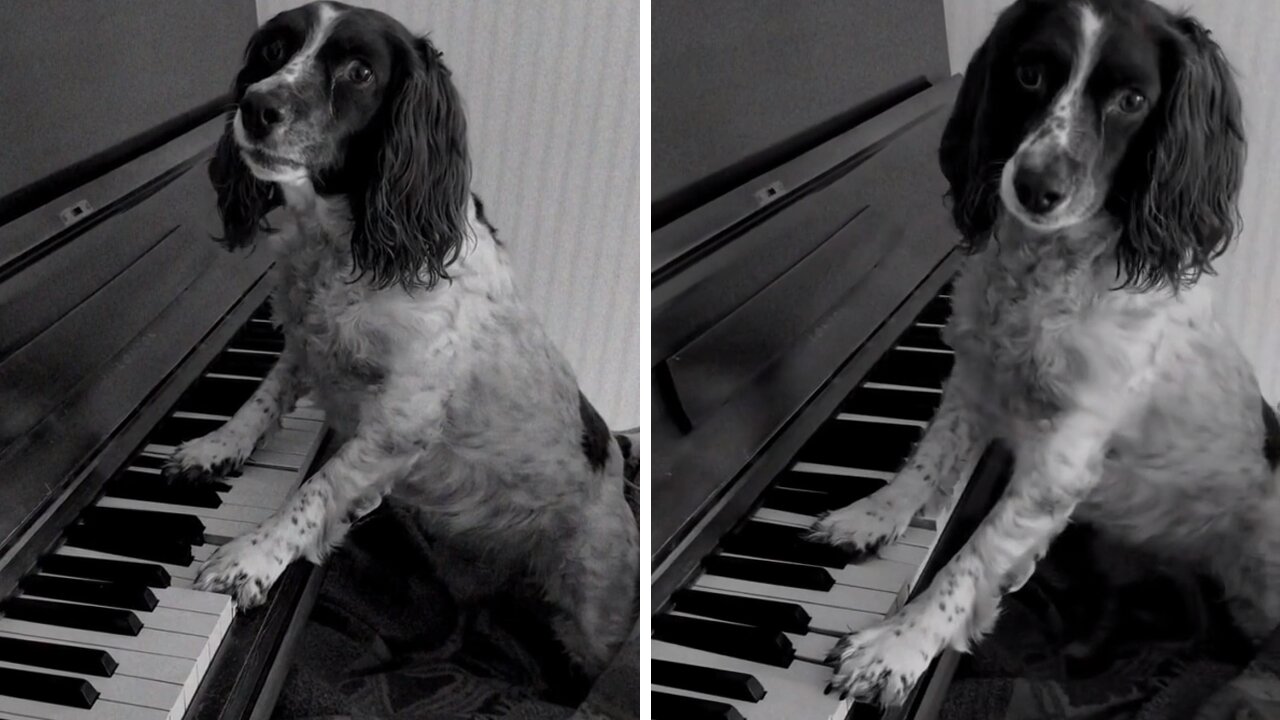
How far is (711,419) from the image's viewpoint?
1.74 metres

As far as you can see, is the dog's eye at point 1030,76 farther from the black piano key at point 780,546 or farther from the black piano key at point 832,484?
the black piano key at point 780,546

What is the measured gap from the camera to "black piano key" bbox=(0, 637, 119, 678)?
5.04 ft

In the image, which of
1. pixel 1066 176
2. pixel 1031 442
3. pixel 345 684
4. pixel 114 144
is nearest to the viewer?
pixel 1066 176

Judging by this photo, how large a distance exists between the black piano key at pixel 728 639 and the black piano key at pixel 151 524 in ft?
2.20

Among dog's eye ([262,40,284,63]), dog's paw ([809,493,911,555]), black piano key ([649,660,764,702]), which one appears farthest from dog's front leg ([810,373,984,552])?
dog's eye ([262,40,284,63])

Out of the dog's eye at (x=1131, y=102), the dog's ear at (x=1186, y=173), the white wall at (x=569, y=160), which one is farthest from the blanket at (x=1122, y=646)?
the white wall at (x=569, y=160)

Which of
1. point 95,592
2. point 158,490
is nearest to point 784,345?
point 158,490

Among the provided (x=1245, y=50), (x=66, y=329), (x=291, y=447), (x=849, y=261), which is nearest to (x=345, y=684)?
(x=291, y=447)

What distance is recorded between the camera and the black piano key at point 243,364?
163 cm

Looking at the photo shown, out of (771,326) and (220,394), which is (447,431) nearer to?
(220,394)

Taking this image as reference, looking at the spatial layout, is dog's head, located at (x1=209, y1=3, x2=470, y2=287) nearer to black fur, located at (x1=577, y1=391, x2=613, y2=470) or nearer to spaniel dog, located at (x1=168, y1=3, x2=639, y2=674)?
spaniel dog, located at (x1=168, y1=3, x2=639, y2=674)

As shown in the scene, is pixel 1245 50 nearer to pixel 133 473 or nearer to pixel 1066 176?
pixel 1066 176

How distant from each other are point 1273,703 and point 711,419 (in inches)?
31.4

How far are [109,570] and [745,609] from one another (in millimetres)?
854
